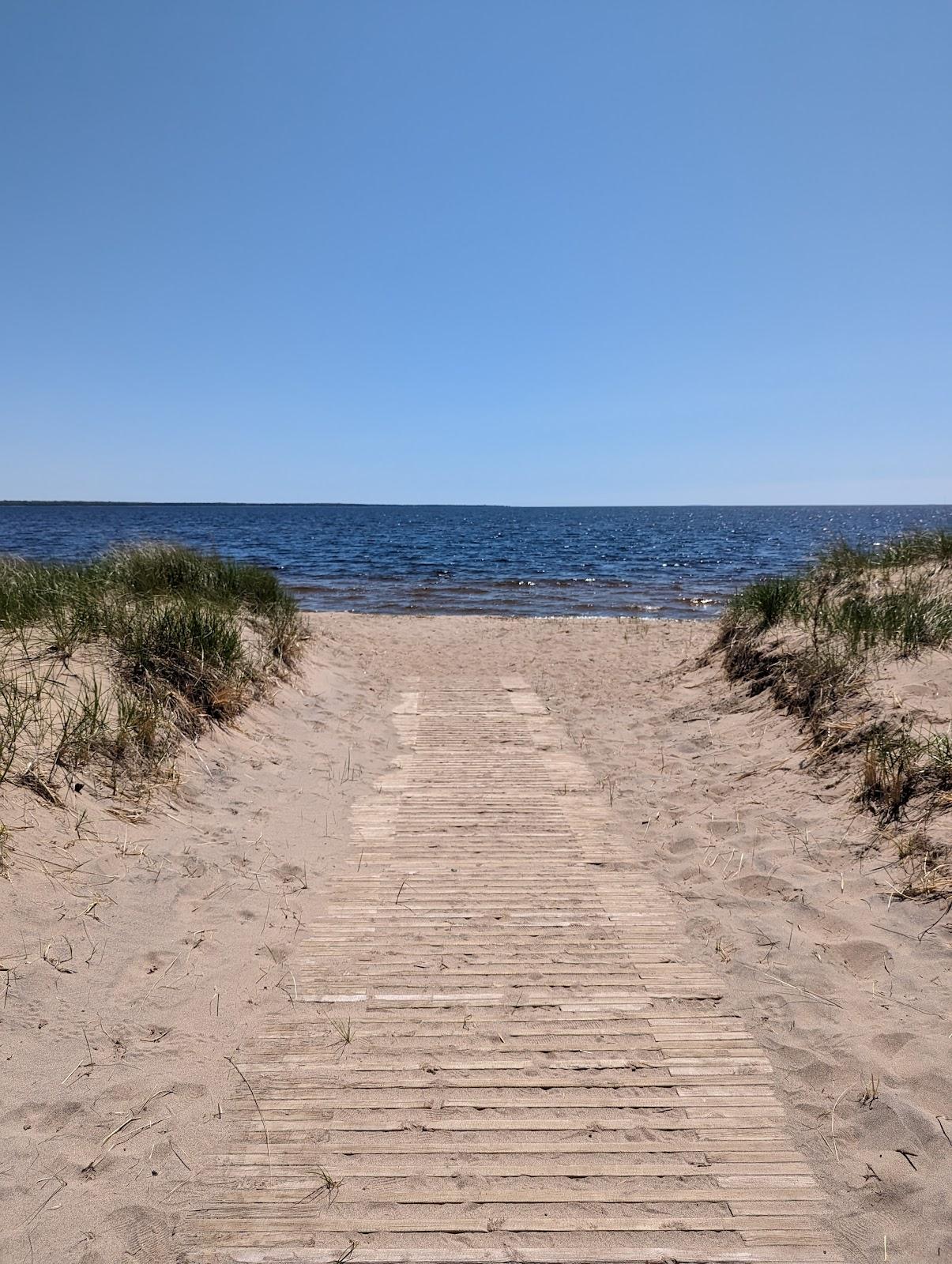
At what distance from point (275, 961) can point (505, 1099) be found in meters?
1.55

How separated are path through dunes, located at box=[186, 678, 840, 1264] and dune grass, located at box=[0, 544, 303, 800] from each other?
2.11 metres

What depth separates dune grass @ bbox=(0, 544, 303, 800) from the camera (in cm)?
505

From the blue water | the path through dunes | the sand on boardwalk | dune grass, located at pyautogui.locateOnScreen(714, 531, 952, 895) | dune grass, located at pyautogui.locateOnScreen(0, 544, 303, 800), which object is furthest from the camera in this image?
the blue water

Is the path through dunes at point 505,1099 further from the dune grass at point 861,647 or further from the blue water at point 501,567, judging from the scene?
the blue water at point 501,567

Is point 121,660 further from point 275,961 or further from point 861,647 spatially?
point 861,647

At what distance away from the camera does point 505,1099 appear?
2902mm

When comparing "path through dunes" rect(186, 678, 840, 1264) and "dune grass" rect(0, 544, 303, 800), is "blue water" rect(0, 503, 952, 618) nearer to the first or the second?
"dune grass" rect(0, 544, 303, 800)

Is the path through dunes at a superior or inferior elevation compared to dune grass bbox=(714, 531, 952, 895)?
inferior

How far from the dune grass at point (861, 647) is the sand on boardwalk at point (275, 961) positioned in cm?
31

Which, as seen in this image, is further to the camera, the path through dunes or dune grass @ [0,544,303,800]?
dune grass @ [0,544,303,800]

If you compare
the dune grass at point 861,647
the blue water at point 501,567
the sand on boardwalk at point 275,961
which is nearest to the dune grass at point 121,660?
A: the sand on boardwalk at point 275,961

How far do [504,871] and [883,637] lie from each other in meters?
5.00

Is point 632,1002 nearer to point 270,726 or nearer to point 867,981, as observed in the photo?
point 867,981

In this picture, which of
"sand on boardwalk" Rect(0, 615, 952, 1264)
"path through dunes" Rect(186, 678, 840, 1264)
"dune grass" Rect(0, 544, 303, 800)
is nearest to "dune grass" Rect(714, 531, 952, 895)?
"sand on boardwalk" Rect(0, 615, 952, 1264)
